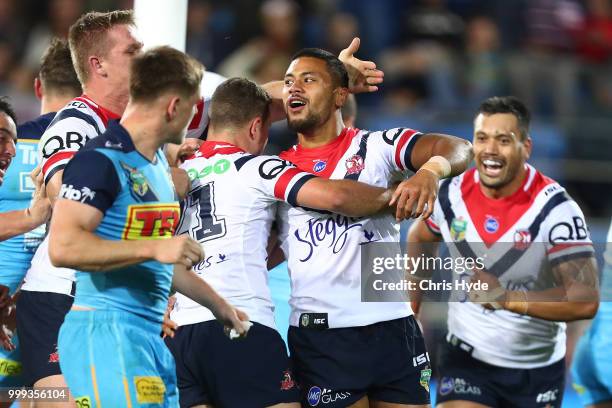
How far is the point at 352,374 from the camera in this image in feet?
16.4

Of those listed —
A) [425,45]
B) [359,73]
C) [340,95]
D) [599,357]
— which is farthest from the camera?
[425,45]

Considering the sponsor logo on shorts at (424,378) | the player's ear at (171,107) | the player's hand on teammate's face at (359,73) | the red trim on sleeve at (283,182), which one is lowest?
the sponsor logo on shorts at (424,378)

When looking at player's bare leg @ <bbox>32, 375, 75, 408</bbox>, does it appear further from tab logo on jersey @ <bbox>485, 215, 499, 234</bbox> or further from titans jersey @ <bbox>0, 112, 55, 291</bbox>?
tab logo on jersey @ <bbox>485, 215, 499, 234</bbox>

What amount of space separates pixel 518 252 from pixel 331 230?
1.71 metres

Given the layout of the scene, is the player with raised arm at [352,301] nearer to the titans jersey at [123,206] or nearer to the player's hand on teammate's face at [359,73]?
the player's hand on teammate's face at [359,73]

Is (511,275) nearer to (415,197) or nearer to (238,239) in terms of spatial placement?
(415,197)

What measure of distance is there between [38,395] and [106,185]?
6.08 feet

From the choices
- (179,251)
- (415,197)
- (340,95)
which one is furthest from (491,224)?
(179,251)

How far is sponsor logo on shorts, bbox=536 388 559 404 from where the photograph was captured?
6.25 m

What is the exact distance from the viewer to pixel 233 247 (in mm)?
4934

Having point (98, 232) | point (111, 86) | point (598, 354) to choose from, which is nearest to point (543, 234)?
point (598, 354)

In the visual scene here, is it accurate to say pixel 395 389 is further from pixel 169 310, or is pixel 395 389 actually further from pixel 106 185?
pixel 106 185

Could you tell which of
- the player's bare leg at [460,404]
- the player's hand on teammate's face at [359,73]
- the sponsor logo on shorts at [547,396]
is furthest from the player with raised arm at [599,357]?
the player's hand on teammate's face at [359,73]

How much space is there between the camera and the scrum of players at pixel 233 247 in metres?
3.99
